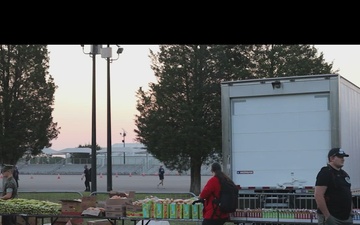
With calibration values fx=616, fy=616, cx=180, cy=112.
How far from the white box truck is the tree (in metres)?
20.7

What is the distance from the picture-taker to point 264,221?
9.29 metres

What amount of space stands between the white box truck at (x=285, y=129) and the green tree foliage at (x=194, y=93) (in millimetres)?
13304

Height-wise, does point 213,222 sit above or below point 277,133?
below

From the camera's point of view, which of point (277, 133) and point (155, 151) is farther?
point (155, 151)

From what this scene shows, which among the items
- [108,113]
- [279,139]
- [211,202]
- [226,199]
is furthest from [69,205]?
[108,113]

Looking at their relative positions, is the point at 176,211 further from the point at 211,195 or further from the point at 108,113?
the point at 108,113

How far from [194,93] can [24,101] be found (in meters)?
9.89
